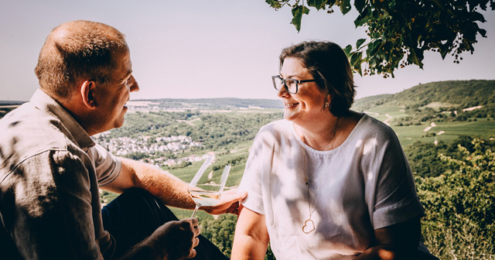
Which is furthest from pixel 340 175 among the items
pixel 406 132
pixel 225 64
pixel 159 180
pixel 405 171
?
pixel 225 64

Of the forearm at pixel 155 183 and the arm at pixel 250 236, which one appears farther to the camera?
the forearm at pixel 155 183

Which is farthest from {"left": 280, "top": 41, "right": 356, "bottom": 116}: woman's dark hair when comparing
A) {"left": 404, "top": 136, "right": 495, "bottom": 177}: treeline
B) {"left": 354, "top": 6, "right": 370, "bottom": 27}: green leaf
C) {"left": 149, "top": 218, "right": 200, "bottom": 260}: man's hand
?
{"left": 404, "top": 136, "right": 495, "bottom": 177}: treeline

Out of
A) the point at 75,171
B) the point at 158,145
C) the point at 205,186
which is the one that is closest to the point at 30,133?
the point at 75,171

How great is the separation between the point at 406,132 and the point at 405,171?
4.70 meters

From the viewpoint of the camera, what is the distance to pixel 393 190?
1.46m

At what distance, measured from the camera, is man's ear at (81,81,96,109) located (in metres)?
1.22

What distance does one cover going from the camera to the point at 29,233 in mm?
846

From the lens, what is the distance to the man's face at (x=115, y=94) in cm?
130

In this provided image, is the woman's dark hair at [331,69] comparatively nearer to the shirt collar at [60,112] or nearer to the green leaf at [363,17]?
the green leaf at [363,17]

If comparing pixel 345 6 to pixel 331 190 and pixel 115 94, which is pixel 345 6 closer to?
pixel 331 190

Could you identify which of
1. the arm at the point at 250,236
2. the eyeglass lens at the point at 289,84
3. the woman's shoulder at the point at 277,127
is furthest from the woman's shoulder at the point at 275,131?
the arm at the point at 250,236

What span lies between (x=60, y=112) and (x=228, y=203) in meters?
1.21

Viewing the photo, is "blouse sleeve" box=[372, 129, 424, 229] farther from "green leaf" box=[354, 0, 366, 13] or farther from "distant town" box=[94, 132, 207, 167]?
"distant town" box=[94, 132, 207, 167]

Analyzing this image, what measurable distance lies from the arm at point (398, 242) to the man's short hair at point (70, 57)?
5.55 ft
